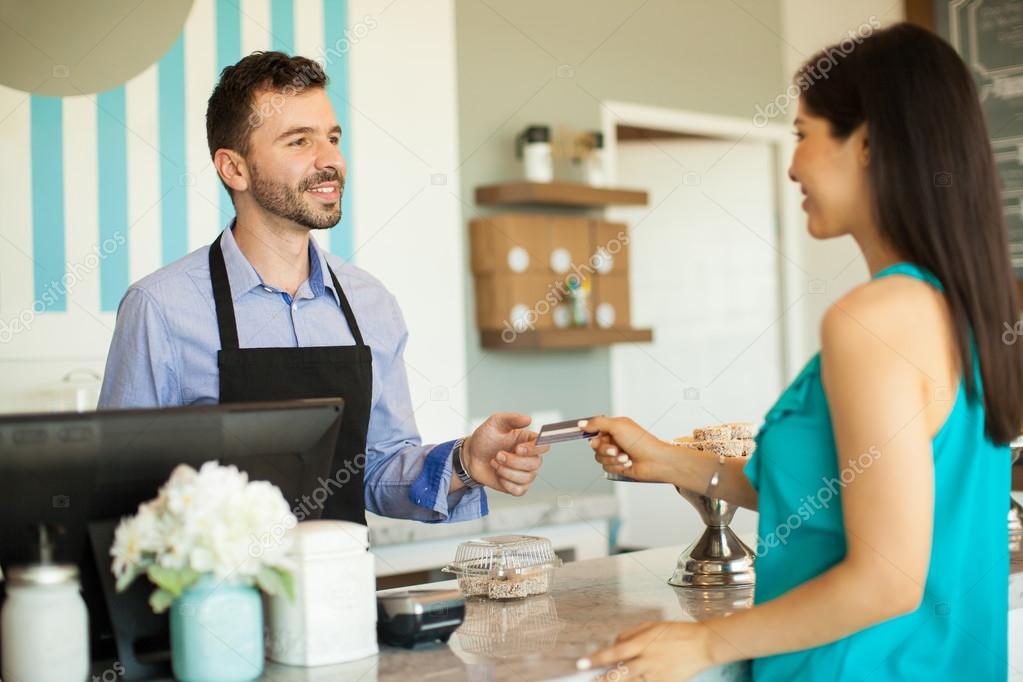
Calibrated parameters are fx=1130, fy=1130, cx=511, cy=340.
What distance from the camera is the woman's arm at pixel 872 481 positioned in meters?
1.21

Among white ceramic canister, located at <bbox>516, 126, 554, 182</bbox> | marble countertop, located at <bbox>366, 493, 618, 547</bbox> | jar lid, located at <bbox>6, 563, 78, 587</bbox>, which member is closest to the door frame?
white ceramic canister, located at <bbox>516, 126, 554, 182</bbox>

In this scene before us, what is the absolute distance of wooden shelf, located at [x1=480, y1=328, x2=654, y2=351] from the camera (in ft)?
14.1

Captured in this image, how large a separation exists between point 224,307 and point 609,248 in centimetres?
284

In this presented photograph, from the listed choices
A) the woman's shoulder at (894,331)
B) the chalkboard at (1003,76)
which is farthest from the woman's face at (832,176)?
the chalkboard at (1003,76)

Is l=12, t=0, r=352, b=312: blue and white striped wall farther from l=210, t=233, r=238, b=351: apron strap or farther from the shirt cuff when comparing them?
the shirt cuff

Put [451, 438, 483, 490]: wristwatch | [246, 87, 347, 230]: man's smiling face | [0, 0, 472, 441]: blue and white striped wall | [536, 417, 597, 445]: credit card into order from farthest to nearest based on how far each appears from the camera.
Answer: [0, 0, 472, 441]: blue and white striped wall
[246, 87, 347, 230]: man's smiling face
[451, 438, 483, 490]: wristwatch
[536, 417, 597, 445]: credit card

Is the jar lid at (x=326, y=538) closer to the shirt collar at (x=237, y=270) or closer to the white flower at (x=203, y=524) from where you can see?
the white flower at (x=203, y=524)

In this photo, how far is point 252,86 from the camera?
2184mm

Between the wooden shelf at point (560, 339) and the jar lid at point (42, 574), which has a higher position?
the wooden shelf at point (560, 339)

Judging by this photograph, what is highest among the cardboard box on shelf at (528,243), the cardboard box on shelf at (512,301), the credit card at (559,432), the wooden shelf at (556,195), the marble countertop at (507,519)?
the wooden shelf at (556,195)

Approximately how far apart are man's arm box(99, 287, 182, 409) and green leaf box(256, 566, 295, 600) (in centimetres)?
83

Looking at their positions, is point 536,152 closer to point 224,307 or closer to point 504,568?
point 224,307

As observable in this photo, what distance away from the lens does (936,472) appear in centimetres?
131

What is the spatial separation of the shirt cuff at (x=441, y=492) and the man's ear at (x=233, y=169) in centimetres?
65
